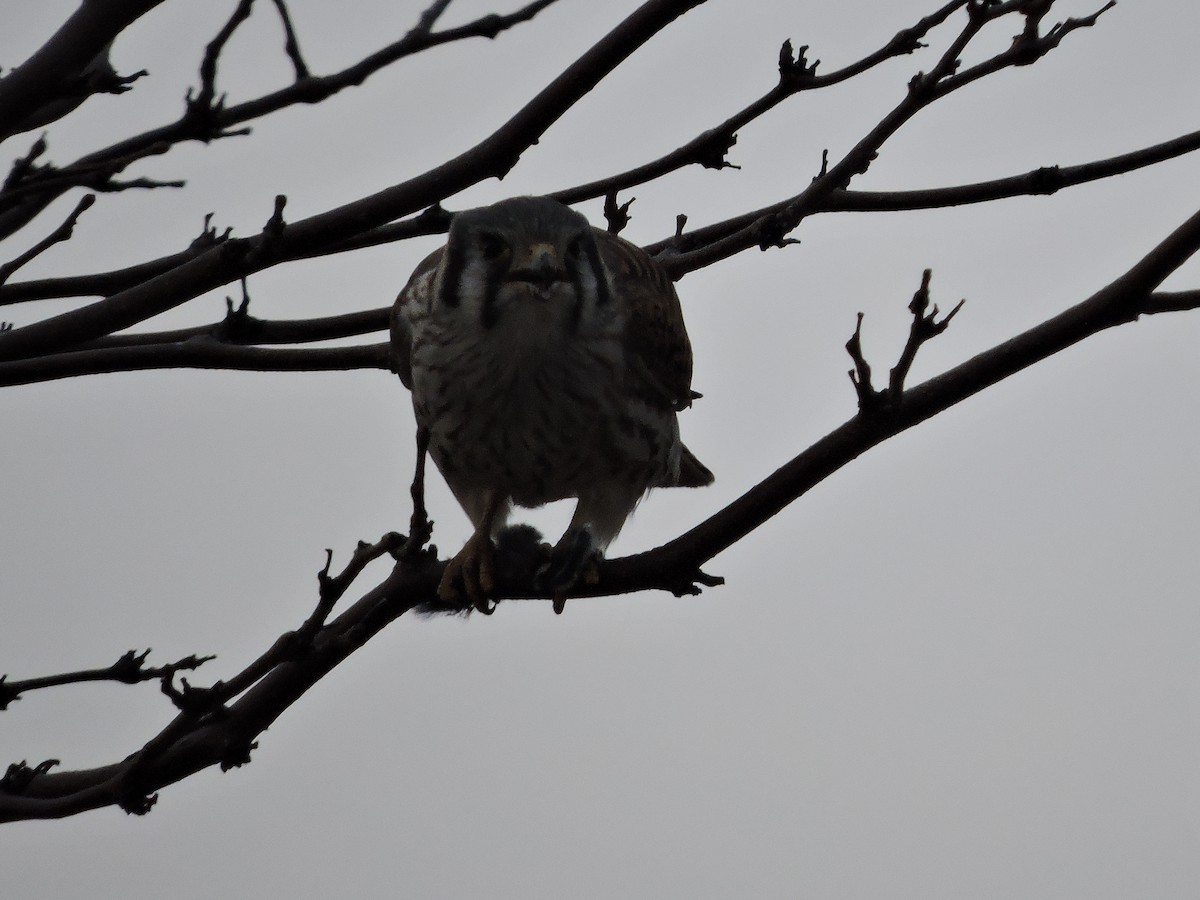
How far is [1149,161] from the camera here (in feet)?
9.25

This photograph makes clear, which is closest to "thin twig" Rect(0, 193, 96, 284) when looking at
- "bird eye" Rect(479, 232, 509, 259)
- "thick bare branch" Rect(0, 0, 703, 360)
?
"thick bare branch" Rect(0, 0, 703, 360)

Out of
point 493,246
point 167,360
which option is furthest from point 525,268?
point 167,360

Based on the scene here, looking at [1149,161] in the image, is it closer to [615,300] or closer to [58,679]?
[615,300]

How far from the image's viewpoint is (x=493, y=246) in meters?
3.25

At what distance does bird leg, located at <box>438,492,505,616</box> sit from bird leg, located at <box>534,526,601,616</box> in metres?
0.17

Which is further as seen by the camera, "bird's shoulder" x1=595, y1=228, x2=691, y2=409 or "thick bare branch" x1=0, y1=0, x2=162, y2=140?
"bird's shoulder" x1=595, y1=228, x2=691, y2=409

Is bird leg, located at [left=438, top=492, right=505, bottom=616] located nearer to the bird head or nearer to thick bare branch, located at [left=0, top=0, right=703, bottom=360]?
the bird head

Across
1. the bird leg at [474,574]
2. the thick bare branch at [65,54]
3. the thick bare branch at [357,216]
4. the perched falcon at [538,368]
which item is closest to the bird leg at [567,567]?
the perched falcon at [538,368]

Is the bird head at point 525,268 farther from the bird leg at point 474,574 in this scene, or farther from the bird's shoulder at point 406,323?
the bird leg at point 474,574

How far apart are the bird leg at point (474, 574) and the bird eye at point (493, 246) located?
65cm

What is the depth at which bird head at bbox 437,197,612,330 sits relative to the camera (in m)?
3.19

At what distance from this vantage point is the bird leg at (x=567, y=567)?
2.93 meters

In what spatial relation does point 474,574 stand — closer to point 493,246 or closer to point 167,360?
point 493,246

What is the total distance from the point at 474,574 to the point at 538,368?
49cm
